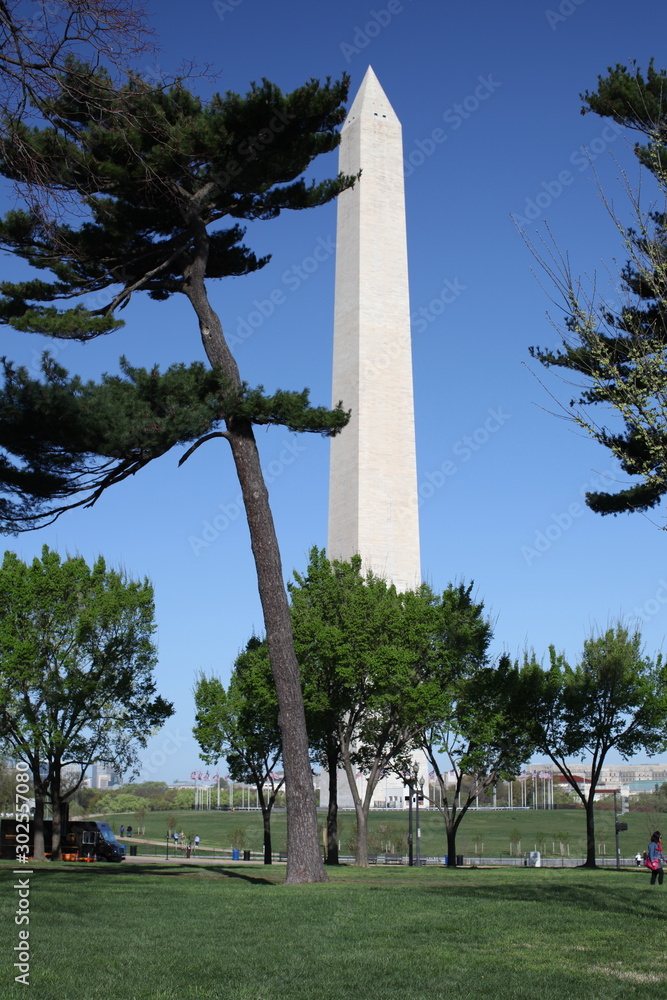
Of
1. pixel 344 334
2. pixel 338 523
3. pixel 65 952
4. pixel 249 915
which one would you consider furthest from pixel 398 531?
pixel 65 952

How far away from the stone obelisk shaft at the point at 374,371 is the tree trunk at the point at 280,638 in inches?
957

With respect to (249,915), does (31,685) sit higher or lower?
higher

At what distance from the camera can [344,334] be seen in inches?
1702

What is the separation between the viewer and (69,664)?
31.2m

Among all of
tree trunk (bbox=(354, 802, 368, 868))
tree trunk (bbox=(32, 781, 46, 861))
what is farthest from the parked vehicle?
tree trunk (bbox=(354, 802, 368, 868))

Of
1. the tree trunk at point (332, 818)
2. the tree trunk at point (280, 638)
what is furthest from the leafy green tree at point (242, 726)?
the tree trunk at point (280, 638)

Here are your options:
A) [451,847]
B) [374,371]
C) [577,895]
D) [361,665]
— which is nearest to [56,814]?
[361,665]

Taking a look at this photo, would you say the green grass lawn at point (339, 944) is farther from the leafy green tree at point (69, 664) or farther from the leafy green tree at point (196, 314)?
the leafy green tree at point (69, 664)

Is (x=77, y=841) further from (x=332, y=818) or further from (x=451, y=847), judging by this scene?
(x=451, y=847)

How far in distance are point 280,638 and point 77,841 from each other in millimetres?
21549

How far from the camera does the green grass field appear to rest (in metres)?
61.7

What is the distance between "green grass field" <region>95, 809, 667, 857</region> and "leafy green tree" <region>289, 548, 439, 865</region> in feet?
83.3

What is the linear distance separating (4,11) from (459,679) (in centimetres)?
2827

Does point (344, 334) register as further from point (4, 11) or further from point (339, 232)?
point (4, 11)
